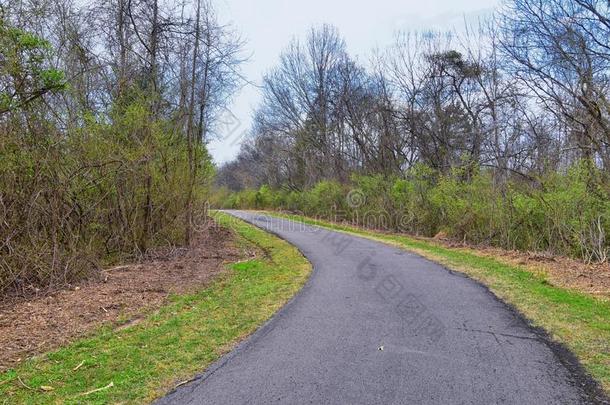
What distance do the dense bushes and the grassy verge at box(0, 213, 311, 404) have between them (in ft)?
28.3

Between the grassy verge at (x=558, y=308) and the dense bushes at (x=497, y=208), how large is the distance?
2.58 meters

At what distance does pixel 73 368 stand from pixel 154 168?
27.2 feet

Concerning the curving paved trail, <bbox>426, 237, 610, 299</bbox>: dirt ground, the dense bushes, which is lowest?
the curving paved trail

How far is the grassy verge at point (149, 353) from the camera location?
414cm

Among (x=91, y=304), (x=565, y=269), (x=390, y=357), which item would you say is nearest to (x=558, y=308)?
(x=390, y=357)

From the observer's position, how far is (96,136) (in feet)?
33.7

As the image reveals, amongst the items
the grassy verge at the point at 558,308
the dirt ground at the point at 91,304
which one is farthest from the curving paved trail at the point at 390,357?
the dirt ground at the point at 91,304

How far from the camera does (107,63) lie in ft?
43.9

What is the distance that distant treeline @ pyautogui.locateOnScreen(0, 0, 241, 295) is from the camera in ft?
25.1

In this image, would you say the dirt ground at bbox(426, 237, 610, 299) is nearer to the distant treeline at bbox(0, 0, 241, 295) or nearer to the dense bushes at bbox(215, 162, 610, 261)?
the dense bushes at bbox(215, 162, 610, 261)

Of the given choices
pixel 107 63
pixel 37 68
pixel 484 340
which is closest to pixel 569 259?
pixel 484 340

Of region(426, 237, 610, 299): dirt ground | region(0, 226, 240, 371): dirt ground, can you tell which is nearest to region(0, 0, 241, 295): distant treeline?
region(0, 226, 240, 371): dirt ground

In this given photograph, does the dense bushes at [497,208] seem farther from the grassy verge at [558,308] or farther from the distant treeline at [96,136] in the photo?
the distant treeline at [96,136]

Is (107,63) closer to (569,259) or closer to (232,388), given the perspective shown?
(232,388)
